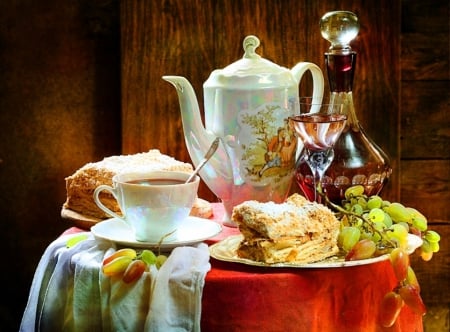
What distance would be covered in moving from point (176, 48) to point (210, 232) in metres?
0.76

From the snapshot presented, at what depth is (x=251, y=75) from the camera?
1.43 metres

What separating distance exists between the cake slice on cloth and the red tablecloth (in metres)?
0.02

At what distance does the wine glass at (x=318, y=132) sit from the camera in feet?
4.29

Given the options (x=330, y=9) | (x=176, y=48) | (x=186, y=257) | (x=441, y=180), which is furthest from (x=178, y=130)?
(x=186, y=257)

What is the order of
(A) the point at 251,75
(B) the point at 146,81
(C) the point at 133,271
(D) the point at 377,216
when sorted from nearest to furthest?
(C) the point at 133,271 < (D) the point at 377,216 < (A) the point at 251,75 < (B) the point at 146,81

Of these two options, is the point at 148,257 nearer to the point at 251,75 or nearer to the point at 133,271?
the point at 133,271

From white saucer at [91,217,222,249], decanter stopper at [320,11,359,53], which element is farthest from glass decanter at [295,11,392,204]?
white saucer at [91,217,222,249]

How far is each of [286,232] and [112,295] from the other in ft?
0.86

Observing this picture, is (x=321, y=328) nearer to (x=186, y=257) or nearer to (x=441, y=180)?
(x=186, y=257)

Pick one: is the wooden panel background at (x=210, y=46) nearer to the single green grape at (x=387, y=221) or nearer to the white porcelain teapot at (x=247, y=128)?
the white porcelain teapot at (x=247, y=128)

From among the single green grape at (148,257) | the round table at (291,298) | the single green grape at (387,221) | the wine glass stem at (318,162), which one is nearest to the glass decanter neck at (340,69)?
the wine glass stem at (318,162)

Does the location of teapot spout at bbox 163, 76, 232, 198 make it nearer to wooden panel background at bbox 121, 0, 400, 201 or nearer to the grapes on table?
the grapes on table

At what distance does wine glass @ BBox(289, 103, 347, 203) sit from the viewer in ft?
4.29

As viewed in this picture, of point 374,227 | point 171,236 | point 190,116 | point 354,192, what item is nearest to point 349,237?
point 374,227
